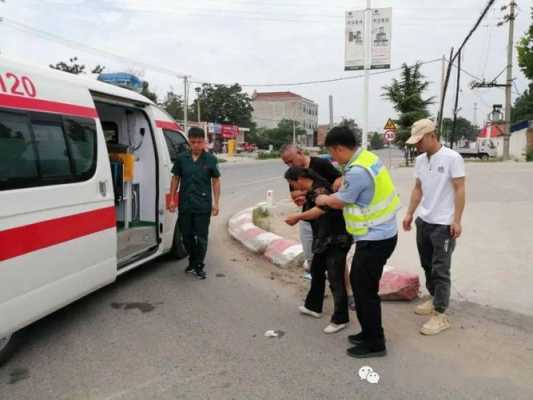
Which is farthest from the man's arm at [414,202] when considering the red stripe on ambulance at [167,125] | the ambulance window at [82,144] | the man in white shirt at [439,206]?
the red stripe on ambulance at [167,125]

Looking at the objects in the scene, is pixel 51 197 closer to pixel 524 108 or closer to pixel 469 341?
pixel 469 341

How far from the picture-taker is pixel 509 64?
3067 cm

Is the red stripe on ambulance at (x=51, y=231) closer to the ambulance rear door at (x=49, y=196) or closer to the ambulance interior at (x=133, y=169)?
the ambulance rear door at (x=49, y=196)

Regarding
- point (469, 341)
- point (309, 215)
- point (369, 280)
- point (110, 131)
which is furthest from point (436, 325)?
point (110, 131)

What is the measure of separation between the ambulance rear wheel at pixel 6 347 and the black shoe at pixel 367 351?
251 centimetres

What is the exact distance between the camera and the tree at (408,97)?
31594mm

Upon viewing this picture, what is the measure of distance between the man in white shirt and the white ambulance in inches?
109

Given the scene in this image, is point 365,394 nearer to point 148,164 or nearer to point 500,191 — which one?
point 148,164

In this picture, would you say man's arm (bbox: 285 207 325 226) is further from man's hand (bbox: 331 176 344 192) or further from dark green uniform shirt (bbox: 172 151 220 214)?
dark green uniform shirt (bbox: 172 151 220 214)

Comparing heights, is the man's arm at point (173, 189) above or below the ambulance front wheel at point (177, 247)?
above

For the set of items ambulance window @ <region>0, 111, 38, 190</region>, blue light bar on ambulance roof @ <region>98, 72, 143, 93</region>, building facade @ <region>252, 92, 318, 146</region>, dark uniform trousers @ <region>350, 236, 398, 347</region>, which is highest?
building facade @ <region>252, 92, 318, 146</region>

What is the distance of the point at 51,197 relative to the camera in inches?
133

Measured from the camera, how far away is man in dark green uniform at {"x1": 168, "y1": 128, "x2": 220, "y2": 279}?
5121 mm

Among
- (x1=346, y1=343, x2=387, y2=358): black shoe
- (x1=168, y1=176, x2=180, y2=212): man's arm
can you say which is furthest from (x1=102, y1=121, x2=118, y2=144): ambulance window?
(x1=346, y1=343, x2=387, y2=358): black shoe
